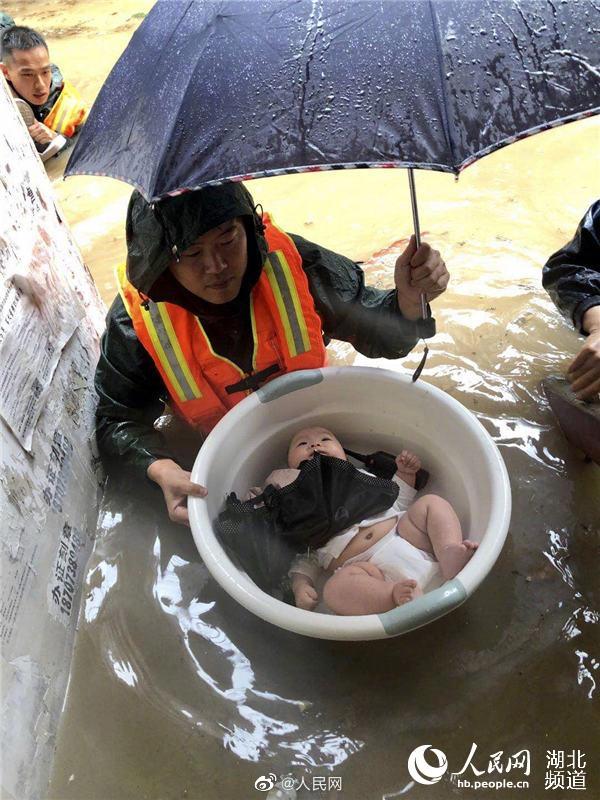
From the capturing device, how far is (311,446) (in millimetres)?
2033

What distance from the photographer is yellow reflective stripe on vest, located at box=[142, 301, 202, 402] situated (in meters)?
1.80

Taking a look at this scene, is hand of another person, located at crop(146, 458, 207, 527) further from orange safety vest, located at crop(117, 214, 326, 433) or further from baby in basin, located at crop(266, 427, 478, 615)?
baby in basin, located at crop(266, 427, 478, 615)

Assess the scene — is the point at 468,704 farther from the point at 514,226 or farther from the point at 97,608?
the point at 514,226

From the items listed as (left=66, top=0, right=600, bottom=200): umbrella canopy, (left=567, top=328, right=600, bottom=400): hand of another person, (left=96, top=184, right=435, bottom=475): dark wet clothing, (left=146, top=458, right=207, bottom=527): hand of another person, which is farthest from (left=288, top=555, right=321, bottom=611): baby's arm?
(left=66, top=0, right=600, bottom=200): umbrella canopy

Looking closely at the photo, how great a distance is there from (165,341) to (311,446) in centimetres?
62

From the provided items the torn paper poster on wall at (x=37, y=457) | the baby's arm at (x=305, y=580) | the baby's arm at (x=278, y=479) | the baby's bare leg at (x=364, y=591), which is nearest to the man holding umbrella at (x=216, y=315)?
the torn paper poster on wall at (x=37, y=457)

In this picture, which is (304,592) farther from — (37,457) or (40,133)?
(40,133)

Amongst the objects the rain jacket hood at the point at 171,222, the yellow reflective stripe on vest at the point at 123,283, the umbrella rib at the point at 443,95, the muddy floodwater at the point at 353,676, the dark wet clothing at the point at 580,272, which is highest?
the umbrella rib at the point at 443,95

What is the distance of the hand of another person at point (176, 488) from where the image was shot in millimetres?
1703

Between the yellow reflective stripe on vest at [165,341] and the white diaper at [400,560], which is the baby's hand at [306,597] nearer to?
the white diaper at [400,560]

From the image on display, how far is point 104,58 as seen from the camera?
5.82 metres

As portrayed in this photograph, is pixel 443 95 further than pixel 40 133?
No

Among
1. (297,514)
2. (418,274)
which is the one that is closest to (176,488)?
(297,514)

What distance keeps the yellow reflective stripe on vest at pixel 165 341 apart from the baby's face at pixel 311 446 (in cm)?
47
